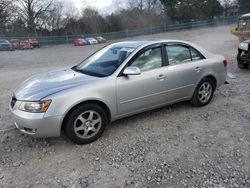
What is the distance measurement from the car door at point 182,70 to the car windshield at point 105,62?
0.80 m

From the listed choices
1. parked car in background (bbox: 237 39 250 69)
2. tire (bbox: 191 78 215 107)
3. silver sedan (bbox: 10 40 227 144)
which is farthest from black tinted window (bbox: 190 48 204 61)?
parked car in background (bbox: 237 39 250 69)

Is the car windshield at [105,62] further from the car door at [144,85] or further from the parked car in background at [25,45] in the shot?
the parked car in background at [25,45]

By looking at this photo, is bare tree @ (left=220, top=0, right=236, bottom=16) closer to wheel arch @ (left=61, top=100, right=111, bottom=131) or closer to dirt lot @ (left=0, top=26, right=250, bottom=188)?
dirt lot @ (left=0, top=26, right=250, bottom=188)

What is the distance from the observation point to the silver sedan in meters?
3.02

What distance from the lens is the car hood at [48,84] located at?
309 centimetres

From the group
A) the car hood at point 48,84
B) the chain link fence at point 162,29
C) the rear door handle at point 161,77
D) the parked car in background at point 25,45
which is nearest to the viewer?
the car hood at point 48,84

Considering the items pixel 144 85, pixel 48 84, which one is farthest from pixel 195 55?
pixel 48 84

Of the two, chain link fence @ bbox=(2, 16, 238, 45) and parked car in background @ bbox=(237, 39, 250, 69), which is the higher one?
chain link fence @ bbox=(2, 16, 238, 45)

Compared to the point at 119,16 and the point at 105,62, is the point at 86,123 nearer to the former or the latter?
the point at 105,62

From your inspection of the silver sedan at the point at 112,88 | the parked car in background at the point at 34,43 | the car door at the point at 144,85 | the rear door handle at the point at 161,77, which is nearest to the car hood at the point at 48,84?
the silver sedan at the point at 112,88

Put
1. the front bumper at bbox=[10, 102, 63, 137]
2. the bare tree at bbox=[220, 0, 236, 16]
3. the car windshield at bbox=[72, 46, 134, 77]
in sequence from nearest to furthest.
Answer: the front bumper at bbox=[10, 102, 63, 137] < the car windshield at bbox=[72, 46, 134, 77] < the bare tree at bbox=[220, 0, 236, 16]

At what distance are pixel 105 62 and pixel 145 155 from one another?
1751 millimetres

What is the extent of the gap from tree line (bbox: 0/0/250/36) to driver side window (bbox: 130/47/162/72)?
39185mm

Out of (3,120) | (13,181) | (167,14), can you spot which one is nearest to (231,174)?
(13,181)
